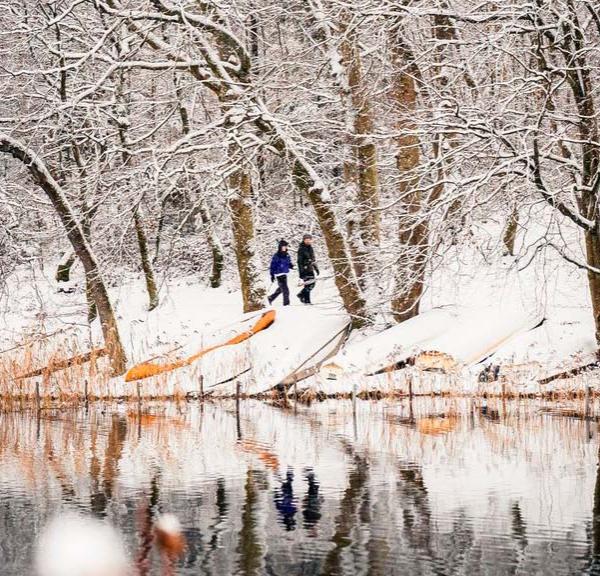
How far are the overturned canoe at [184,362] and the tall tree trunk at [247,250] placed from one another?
3.95m

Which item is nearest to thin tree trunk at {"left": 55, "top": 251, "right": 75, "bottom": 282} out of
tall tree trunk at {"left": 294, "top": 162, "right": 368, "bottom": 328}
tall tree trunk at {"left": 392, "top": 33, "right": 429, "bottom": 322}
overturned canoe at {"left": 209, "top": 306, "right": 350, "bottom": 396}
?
overturned canoe at {"left": 209, "top": 306, "right": 350, "bottom": 396}

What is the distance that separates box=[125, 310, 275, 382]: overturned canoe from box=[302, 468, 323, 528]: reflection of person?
29.7ft

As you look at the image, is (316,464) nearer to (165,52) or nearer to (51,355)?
(51,355)

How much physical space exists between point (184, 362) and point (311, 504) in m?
10.8

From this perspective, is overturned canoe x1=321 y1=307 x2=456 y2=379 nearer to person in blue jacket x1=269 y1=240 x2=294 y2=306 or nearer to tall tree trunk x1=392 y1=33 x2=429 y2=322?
tall tree trunk x1=392 y1=33 x2=429 y2=322

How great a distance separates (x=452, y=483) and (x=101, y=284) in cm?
1229

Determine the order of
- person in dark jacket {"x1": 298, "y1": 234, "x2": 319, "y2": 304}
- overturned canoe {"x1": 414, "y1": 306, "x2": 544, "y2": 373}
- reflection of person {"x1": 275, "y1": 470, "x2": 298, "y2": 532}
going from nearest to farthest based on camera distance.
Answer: reflection of person {"x1": 275, "y1": 470, "x2": 298, "y2": 532} < overturned canoe {"x1": 414, "y1": 306, "x2": 544, "y2": 373} < person in dark jacket {"x1": 298, "y1": 234, "x2": 319, "y2": 304}

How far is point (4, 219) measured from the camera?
2311 centimetres

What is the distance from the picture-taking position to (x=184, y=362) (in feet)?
70.8

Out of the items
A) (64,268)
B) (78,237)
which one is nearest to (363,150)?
(78,237)

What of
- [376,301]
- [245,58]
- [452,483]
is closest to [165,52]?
[245,58]

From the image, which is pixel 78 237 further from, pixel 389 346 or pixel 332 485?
pixel 332 485

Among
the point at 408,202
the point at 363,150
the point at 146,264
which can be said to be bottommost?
the point at 408,202

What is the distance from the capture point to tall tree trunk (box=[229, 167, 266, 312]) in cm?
2661
